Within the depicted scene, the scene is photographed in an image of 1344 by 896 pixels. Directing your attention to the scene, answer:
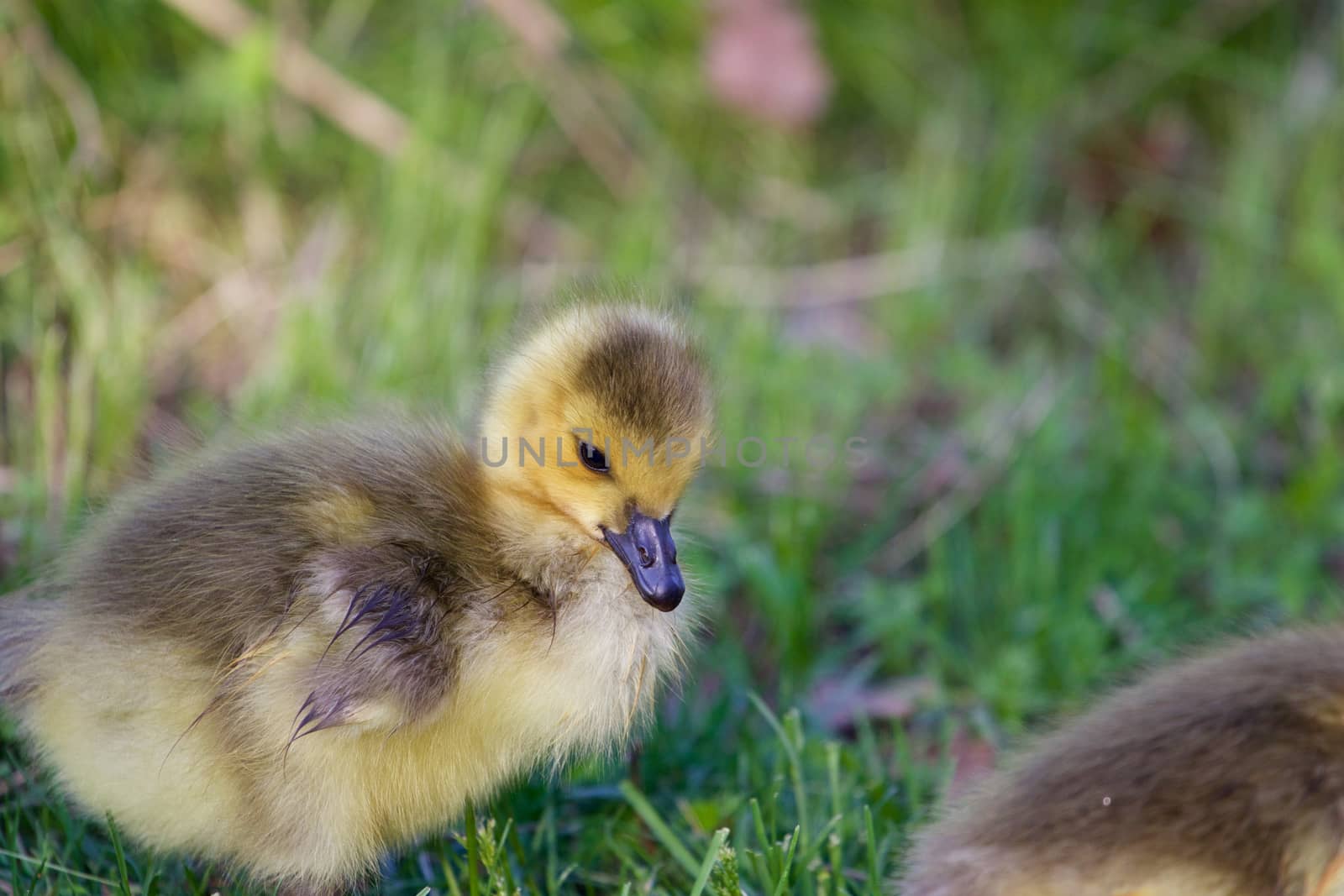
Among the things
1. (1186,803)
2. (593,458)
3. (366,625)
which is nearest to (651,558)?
(593,458)

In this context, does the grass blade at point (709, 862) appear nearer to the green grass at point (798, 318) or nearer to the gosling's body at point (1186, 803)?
the green grass at point (798, 318)

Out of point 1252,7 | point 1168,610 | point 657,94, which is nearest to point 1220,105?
point 1252,7

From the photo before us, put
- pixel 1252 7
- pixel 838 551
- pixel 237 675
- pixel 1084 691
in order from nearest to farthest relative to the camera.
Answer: pixel 237 675 < pixel 1084 691 < pixel 838 551 < pixel 1252 7

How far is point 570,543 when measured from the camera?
1.55 metres

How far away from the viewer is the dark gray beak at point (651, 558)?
1464 mm

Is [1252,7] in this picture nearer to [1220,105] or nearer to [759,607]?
[1220,105]

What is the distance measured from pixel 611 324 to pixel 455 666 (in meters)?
0.43

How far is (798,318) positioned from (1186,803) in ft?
7.51

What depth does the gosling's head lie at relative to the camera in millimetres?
1505

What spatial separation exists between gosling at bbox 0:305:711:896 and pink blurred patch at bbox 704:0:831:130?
2.13m

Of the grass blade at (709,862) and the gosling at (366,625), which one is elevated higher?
the gosling at (366,625)

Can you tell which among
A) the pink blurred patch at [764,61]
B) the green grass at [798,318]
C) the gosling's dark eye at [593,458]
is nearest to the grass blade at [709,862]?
the green grass at [798,318]

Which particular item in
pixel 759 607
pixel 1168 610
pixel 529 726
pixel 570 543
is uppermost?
pixel 570 543

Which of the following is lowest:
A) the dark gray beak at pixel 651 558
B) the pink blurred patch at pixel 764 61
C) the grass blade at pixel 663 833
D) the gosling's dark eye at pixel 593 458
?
the grass blade at pixel 663 833
